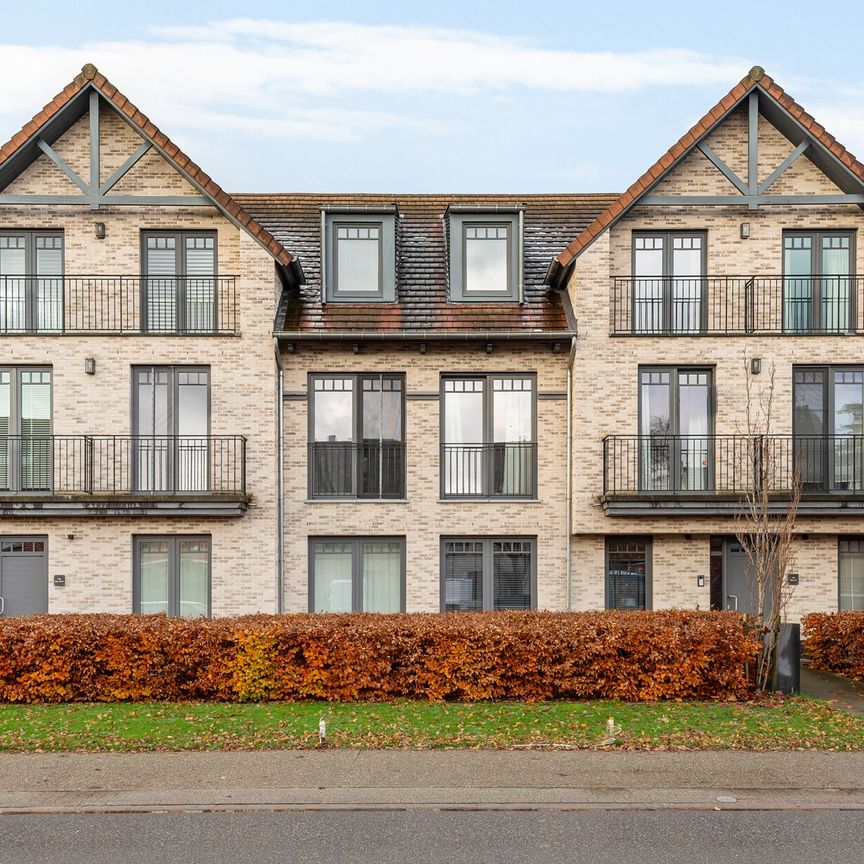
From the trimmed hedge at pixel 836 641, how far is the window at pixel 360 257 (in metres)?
9.51

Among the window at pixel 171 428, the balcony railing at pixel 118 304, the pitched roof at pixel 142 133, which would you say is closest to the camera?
the pitched roof at pixel 142 133

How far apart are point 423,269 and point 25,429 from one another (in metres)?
8.09

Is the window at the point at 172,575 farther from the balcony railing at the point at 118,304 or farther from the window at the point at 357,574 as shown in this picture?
the balcony railing at the point at 118,304

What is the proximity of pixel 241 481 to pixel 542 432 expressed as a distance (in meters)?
5.63

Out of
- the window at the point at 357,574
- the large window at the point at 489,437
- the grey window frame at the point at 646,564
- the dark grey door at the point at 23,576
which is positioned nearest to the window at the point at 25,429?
the dark grey door at the point at 23,576

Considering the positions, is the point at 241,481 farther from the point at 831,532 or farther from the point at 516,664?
the point at 831,532

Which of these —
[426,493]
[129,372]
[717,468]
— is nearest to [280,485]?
[426,493]

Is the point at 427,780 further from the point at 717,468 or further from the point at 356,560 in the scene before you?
the point at 717,468

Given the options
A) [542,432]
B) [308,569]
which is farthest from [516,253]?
[308,569]

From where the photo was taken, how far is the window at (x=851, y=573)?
1599cm

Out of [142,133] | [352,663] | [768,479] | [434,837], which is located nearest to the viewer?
[434,837]

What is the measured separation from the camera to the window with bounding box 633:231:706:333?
1611 centimetres

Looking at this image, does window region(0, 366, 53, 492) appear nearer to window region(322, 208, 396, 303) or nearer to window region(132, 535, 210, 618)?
window region(132, 535, 210, 618)

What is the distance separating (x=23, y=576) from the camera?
1566cm
